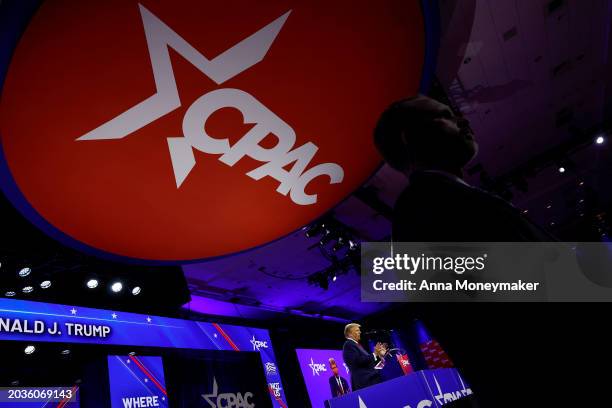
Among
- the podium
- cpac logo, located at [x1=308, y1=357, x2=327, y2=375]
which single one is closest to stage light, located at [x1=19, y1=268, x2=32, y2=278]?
the podium

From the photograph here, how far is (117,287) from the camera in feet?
15.0

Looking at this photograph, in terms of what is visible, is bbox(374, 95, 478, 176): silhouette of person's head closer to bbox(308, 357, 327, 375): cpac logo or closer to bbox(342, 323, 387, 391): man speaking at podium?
bbox(342, 323, 387, 391): man speaking at podium

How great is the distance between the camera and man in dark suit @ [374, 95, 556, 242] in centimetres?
83

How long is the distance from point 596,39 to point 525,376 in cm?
595

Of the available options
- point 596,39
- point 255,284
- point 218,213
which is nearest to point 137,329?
point 255,284

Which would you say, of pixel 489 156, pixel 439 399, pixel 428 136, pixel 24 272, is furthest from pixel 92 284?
pixel 489 156

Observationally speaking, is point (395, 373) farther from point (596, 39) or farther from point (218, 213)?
point (218, 213)

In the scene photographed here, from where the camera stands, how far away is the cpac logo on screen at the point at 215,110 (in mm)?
1621

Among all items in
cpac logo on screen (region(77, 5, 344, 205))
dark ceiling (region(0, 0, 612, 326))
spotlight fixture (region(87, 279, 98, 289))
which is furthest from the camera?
spotlight fixture (region(87, 279, 98, 289))

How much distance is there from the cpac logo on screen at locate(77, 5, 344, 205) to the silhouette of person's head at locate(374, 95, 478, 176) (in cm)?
78

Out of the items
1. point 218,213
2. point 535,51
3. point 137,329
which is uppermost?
A: point 535,51

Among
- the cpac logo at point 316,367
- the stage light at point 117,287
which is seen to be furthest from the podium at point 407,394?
the cpac logo at point 316,367

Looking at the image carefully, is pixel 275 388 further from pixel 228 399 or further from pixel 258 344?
pixel 228 399

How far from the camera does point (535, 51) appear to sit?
4.95 metres
